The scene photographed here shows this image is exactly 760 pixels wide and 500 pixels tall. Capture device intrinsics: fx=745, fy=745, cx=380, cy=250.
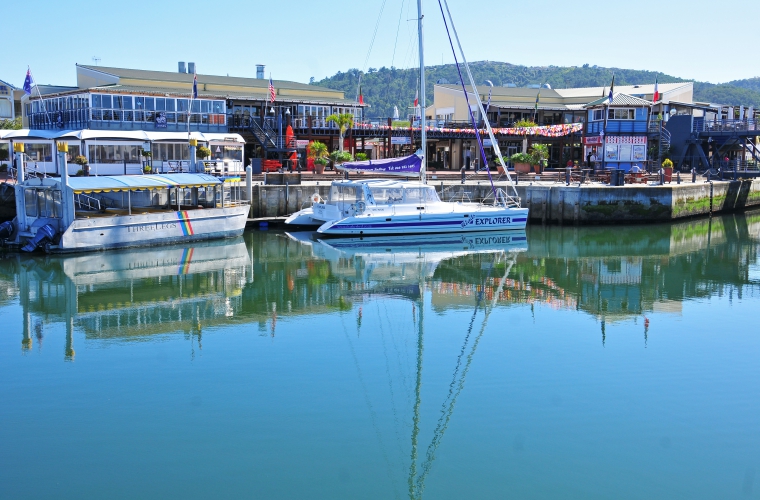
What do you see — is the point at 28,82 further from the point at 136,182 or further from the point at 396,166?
the point at 396,166

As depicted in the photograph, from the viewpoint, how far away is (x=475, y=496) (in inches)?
426

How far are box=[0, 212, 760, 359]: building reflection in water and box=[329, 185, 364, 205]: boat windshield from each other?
2223mm

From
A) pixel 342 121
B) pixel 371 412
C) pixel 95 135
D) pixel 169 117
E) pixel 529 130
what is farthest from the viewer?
pixel 529 130

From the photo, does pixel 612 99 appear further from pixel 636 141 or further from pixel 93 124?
pixel 93 124

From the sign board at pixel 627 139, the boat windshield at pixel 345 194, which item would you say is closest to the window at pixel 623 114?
the sign board at pixel 627 139

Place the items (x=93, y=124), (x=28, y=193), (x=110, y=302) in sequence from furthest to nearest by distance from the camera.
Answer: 1. (x=93, y=124)
2. (x=28, y=193)
3. (x=110, y=302)

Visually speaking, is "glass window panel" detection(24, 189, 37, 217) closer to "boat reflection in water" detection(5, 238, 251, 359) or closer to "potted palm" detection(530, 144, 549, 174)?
"boat reflection in water" detection(5, 238, 251, 359)

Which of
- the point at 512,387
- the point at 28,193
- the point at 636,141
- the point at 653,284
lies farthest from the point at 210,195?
the point at 636,141

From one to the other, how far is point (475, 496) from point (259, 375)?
21.1ft

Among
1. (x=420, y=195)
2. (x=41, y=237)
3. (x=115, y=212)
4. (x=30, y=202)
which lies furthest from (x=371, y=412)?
(x=420, y=195)

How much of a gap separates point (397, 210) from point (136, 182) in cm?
1181

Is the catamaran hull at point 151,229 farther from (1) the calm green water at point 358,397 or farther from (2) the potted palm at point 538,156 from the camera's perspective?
(2) the potted palm at point 538,156

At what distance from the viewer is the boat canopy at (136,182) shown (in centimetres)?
2934

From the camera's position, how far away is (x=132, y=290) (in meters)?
24.4
